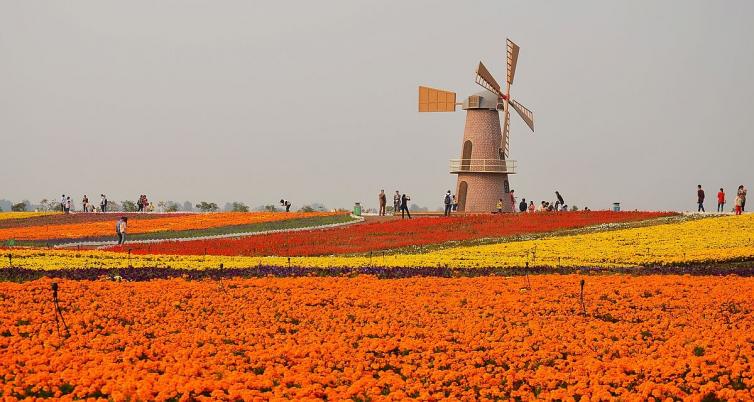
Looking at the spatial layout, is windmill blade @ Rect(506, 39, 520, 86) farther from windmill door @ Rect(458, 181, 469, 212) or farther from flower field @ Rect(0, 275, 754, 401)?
flower field @ Rect(0, 275, 754, 401)

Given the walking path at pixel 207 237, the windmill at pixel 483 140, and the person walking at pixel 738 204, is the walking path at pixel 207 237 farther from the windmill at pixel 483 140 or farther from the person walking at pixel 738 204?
the person walking at pixel 738 204

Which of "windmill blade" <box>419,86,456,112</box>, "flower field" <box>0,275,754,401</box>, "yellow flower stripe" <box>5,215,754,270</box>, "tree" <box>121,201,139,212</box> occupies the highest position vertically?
"windmill blade" <box>419,86,456,112</box>

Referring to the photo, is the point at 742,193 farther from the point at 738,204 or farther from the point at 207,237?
the point at 207,237

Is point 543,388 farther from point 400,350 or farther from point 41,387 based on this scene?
point 41,387

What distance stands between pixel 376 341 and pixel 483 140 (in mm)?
46850

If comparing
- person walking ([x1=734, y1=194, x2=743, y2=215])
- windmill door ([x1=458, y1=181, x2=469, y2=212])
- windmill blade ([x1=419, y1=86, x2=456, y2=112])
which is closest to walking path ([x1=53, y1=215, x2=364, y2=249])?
windmill door ([x1=458, y1=181, x2=469, y2=212])

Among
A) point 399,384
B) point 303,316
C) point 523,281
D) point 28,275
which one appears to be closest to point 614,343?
point 399,384

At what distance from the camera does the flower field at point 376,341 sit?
12.8 metres

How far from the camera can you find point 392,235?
44.8 meters

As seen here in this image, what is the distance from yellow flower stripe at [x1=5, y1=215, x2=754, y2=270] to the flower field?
5994mm

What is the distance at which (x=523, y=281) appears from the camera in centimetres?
2352

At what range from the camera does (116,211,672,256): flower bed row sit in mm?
38562

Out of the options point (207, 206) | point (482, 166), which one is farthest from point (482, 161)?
point (207, 206)

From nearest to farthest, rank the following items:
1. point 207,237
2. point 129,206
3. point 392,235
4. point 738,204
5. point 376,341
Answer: point 376,341, point 392,235, point 207,237, point 738,204, point 129,206
